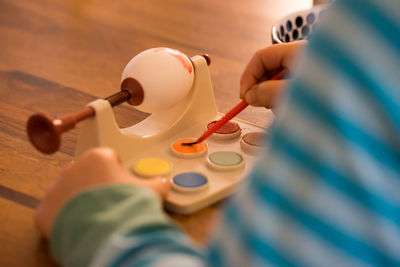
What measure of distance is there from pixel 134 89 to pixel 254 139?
0.16 metres

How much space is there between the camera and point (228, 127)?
80 centimetres

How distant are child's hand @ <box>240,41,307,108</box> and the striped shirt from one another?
1.29 ft

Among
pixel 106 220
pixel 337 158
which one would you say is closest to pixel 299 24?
pixel 106 220

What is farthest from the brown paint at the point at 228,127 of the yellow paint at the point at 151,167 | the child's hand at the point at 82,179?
the child's hand at the point at 82,179

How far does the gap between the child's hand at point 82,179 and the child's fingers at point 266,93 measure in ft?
0.72

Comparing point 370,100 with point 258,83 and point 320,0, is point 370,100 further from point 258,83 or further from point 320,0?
point 320,0

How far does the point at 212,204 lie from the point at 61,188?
0.17 metres

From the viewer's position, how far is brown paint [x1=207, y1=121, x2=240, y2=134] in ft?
2.57

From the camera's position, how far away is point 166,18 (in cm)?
133

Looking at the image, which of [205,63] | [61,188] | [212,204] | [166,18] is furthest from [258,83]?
[166,18]

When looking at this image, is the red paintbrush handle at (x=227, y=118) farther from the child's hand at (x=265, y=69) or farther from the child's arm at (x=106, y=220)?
the child's arm at (x=106, y=220)

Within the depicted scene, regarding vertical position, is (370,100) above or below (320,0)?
above

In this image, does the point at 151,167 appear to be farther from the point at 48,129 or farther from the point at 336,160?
the point at 336,160

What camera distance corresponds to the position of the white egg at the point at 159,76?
735 millimetres
